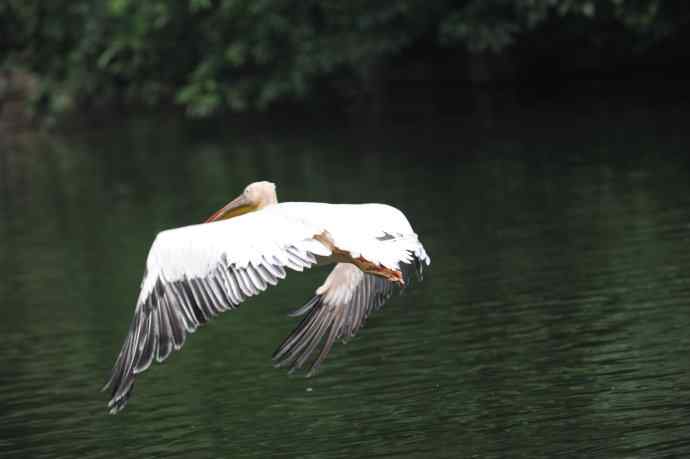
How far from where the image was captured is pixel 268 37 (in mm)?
22656

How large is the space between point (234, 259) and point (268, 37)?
1625cm

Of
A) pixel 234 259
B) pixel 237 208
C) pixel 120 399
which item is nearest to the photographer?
pixel 120 399

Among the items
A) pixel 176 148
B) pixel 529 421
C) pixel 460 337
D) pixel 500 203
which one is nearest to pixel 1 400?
pixel 460 337

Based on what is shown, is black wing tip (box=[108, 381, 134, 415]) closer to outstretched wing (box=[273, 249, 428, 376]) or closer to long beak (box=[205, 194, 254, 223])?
outstretched wing (box=[273, 249, 428, 376])

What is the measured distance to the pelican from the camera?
658cm

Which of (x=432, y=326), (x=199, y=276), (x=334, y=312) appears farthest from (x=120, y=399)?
(x=432, y=326)

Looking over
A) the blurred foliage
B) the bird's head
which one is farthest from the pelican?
the blurred foliage

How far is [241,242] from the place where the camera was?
683 cm

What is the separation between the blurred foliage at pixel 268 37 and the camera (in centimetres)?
2044

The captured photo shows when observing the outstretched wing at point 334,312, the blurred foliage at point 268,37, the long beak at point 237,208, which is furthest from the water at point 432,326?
the blurred foliage at point 268,37

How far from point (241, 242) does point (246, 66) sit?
17.8m

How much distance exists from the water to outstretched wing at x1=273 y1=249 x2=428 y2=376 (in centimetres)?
23

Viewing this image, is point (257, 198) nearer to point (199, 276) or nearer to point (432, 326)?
A: point (432, 326)

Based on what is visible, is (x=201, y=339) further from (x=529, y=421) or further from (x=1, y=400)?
(x=529, y=421)
